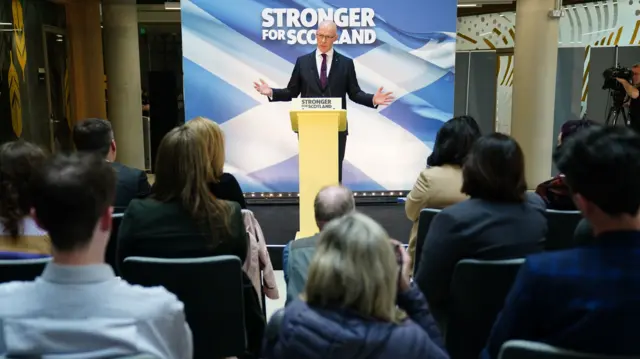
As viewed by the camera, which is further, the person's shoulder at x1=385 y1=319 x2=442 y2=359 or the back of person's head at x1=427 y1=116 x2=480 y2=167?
the back of person's head at x1=427 y1=116 x2=480 y2=167

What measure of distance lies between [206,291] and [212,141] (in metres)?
0.73

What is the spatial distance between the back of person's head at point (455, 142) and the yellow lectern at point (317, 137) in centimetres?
117

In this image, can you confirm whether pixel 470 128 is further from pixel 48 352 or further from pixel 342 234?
pixel 48 352

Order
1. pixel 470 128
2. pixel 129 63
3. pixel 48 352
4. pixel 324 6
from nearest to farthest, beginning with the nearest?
pixel 48 352 → pixel 470 128 → pixel 324 6 → pixel 129 63

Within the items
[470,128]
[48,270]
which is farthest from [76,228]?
[470,128]

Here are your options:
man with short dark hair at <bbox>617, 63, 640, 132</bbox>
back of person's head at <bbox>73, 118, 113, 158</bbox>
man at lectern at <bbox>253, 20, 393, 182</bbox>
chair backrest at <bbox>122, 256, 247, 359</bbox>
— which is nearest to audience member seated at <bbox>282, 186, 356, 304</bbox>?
chair backrest at <bbox>122, 256, 247, 359</bbox>

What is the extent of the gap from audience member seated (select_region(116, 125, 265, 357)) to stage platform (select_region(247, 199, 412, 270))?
2.46 m

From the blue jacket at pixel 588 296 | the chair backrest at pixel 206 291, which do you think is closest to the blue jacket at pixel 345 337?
the blue jacket at pixel 588 296

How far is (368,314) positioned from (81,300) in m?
0.62

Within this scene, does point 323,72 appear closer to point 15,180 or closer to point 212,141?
point 212,141

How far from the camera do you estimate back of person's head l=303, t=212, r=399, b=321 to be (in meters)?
1.27

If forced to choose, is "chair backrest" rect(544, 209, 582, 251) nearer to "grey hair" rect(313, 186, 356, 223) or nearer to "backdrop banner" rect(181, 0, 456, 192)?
"grey hair" rect(313, 186, 356, 223)

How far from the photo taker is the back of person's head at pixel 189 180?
2131 mm

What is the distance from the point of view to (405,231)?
16.9ft
